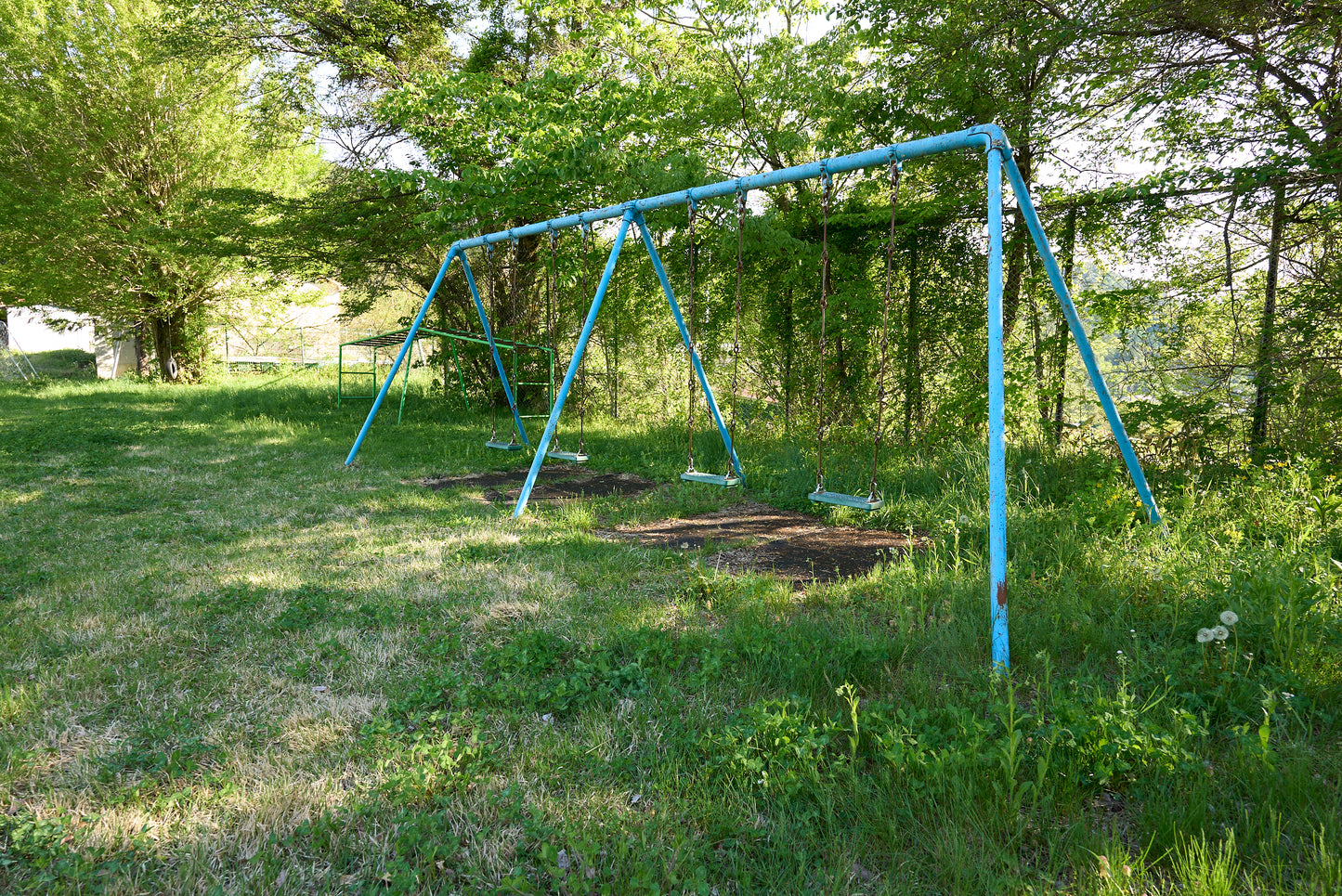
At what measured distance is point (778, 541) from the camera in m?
5.15

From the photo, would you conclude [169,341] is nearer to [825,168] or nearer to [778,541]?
[778,541]

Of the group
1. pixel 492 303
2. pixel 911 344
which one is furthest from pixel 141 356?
pixel 911 344

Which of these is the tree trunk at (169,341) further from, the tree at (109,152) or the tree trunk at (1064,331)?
the tree trunk at (1064,331)

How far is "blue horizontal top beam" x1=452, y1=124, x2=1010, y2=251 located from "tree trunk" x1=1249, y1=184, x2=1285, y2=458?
2.71m

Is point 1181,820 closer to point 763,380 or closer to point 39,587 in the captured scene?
point 39,587

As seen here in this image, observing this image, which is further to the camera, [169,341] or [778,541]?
[169,341]

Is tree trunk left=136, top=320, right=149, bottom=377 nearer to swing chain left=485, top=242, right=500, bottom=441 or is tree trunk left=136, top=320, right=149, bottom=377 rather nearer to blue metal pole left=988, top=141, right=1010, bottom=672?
swing chain left=485, top=242, right=500, bottom=441

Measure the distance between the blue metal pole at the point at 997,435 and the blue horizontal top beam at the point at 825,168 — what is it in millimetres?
181

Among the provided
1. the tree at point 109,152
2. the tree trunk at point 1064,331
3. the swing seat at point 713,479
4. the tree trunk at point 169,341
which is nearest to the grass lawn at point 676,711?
the swing seat at point 713,479

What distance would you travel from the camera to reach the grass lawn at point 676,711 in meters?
1.96

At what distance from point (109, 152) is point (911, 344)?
1807cm

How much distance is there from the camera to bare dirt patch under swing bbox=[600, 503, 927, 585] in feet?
14.8

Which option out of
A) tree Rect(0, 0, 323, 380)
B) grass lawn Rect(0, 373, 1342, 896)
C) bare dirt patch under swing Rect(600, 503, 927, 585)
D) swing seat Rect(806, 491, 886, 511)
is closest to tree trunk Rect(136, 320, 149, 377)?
tree Rect(0, 0, 323, 380)

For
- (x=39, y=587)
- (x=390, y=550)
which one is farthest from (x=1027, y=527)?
(x=39, y=587)
